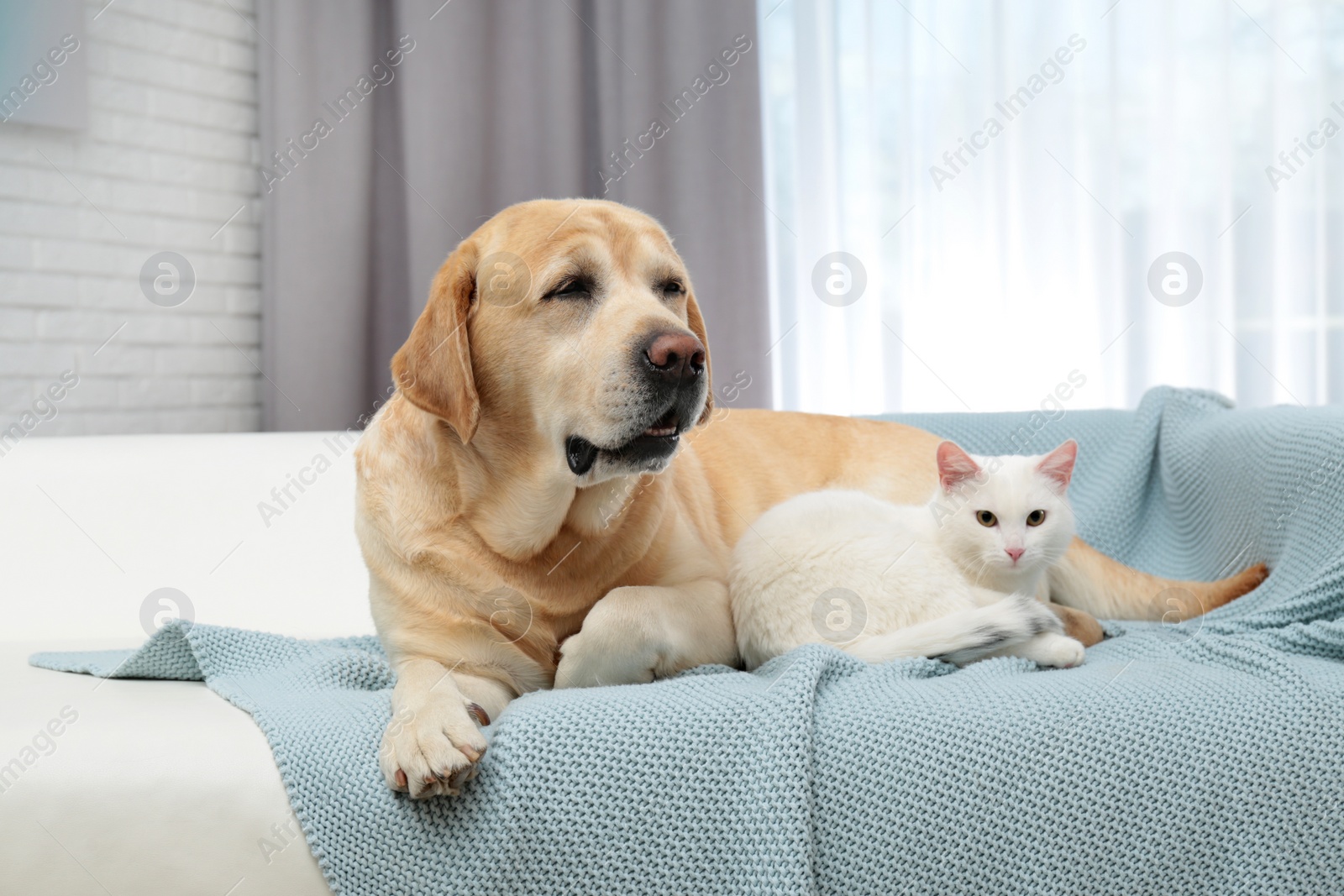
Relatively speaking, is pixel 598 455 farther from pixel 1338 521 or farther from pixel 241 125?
pixel 241 125

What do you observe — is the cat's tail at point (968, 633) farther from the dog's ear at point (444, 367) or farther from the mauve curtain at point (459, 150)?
the mauve curtain at point (459, 150)

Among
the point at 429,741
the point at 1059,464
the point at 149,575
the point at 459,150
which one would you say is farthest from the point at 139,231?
the point at 1059,464

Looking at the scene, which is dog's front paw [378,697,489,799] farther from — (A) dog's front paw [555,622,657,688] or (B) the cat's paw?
(B) the cat's paw

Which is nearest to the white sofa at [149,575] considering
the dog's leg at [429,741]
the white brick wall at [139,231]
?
the dog's leg at [429,741]

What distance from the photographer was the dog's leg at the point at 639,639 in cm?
135

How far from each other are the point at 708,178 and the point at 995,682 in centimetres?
264

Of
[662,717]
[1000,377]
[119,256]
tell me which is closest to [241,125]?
[119,256]

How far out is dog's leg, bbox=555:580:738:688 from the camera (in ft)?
4.44

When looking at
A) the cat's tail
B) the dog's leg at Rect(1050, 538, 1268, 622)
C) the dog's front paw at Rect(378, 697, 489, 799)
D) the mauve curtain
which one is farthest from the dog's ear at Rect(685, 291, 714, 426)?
the mauve curtain

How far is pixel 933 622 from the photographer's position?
138 centimetres

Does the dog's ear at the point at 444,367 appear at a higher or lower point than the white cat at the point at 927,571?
higher

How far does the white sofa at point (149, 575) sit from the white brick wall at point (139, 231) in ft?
3.08

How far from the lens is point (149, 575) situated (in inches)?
93.4

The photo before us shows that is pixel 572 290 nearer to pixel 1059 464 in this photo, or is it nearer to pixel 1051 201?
pixel 1059 464
